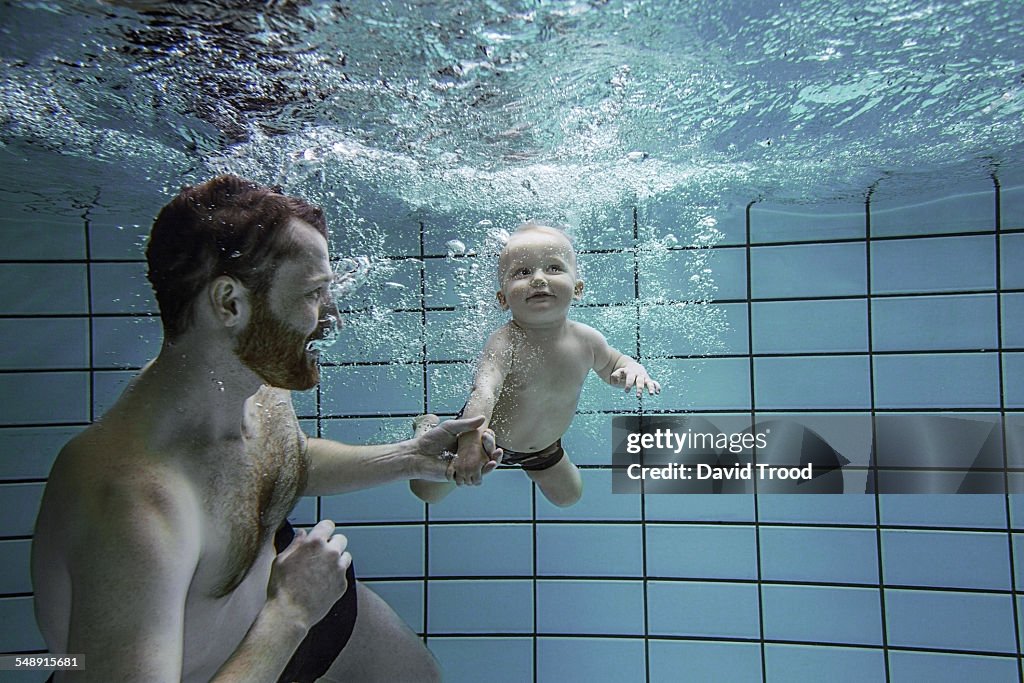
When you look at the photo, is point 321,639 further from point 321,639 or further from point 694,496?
point 694,496

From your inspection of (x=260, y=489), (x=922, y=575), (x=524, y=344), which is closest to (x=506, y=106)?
(x=524, y=344)

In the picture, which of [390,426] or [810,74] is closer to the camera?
[810,74]

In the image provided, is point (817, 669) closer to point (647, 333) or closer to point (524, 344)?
point (647, 333)

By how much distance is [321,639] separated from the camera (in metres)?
2.09

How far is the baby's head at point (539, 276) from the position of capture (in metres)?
2.71

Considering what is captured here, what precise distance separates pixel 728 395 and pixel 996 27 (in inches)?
95.6

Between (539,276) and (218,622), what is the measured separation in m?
1.71

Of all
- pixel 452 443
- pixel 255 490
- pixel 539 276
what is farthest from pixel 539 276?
pixel 255 490

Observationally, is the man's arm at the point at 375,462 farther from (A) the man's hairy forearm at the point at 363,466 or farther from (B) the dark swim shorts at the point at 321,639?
(B) the dark swim shorts at the point at 321,639

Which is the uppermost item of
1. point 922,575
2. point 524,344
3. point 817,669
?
point 524,344

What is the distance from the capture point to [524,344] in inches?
114

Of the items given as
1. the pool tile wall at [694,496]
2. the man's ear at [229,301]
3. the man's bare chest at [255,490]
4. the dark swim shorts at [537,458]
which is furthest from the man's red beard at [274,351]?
the pool tile wall at [694,496]

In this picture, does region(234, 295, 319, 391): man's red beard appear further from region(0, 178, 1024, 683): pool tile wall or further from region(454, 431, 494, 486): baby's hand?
region(0, 178, 1024, 683): pool tile wall

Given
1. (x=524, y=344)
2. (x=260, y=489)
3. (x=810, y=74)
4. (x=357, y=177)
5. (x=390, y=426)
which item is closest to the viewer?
(x=260, y=489)
